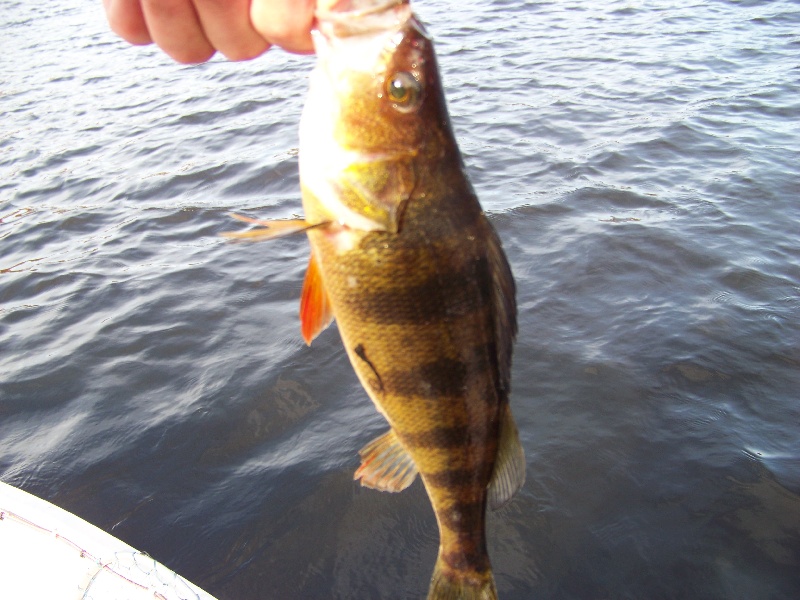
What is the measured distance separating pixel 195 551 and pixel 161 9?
3.66 metres

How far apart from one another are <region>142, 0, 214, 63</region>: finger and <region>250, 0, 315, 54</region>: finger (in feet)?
0.69

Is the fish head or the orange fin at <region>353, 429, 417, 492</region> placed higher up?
the fish head

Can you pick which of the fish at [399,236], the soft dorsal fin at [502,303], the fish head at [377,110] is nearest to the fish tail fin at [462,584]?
the fish at [399,236]

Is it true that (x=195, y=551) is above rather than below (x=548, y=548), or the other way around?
above

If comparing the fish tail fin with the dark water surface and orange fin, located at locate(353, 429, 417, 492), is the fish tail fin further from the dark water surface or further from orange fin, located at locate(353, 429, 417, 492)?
the dark water surface

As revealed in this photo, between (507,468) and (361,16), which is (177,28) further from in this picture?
(507,468)

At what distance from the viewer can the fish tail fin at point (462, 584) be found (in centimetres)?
240

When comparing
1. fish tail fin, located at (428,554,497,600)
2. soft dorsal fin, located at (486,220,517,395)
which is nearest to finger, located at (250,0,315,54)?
soft dorsal fin, located at (486,220,517,395)

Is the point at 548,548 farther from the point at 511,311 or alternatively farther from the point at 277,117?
the point at 277,117

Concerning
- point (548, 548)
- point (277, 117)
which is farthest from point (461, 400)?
point (277, 117)

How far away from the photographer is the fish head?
1794 mm

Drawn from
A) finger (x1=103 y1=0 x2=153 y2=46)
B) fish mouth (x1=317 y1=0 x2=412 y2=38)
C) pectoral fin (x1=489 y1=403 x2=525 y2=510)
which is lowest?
pectoral fin (x1=489 y1=403 x2=525 y2=510)

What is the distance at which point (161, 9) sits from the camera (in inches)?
73.1

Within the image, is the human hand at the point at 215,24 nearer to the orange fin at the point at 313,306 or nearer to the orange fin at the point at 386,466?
the orange fin at the point at 313,306
